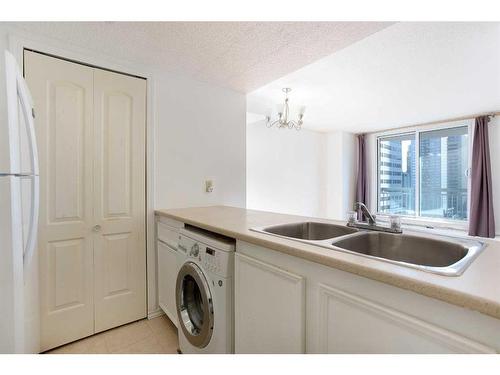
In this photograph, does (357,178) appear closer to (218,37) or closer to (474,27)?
(474,27)

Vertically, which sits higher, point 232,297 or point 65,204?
point 65,204

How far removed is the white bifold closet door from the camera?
1.61m

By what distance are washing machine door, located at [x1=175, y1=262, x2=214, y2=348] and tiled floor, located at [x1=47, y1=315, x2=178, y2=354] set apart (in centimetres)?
32

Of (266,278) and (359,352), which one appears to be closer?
(359,352)

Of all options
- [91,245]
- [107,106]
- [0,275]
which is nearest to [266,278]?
[0,275]

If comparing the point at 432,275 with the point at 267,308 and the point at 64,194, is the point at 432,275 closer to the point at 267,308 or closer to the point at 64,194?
the point at 267,308

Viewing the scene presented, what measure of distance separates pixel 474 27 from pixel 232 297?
2.23 m

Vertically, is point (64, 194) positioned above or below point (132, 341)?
above

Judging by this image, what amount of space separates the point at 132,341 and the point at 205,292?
2.97 ft

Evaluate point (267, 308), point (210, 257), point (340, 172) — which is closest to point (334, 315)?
point (267, 308)

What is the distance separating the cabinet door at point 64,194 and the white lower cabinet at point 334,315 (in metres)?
1.25

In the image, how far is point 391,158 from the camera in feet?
16.4

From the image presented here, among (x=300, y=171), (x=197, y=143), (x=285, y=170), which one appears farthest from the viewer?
(x=300, y=171)

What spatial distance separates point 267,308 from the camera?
1.07m
